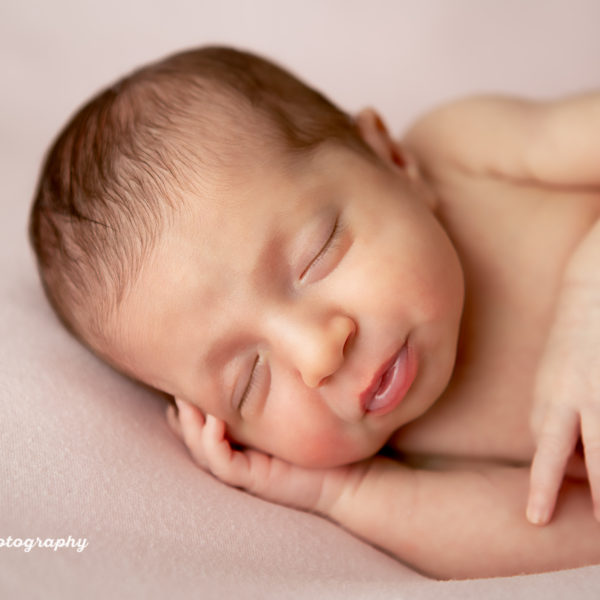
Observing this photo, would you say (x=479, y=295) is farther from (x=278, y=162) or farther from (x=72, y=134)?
(x=72, y=134)

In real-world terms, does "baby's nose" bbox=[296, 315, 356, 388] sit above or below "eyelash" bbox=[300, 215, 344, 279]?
below

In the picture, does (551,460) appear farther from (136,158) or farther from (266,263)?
(136,158)

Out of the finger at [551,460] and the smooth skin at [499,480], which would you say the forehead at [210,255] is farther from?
the finger at [551,460]

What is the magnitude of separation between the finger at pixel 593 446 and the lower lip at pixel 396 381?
0.90 ft

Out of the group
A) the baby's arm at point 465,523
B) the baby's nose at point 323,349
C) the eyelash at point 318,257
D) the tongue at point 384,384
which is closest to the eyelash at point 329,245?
the eyelash at point 318,257

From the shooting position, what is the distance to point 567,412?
1177mm

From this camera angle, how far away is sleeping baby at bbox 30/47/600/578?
117 centimetres

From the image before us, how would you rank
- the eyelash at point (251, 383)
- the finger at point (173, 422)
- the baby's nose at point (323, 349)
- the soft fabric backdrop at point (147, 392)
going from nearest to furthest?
the soft fabric backdrop at point (147, 392), the baby's nose at point (323, 349), the eyelash at point (251, 383), the finger at point (173, 422)

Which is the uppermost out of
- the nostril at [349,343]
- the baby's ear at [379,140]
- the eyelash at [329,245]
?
the baby's ear at [379,140]

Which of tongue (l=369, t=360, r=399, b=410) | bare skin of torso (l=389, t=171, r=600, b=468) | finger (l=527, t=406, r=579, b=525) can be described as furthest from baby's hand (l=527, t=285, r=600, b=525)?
tongue (l=369, t=360, r=399, b=410)

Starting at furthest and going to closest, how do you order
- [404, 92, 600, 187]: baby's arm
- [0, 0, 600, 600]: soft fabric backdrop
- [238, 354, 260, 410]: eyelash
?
[404, 92, 600, 187]: baby's arm < [238, 354, 260, 410]: eyelash < [0, 0, 600, 600]: soft fabric backdrop

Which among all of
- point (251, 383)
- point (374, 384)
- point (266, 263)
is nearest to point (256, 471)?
point (251, 383)

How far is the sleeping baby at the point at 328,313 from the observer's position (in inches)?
45.9

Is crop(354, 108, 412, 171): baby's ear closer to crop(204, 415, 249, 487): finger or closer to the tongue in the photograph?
the tongue
